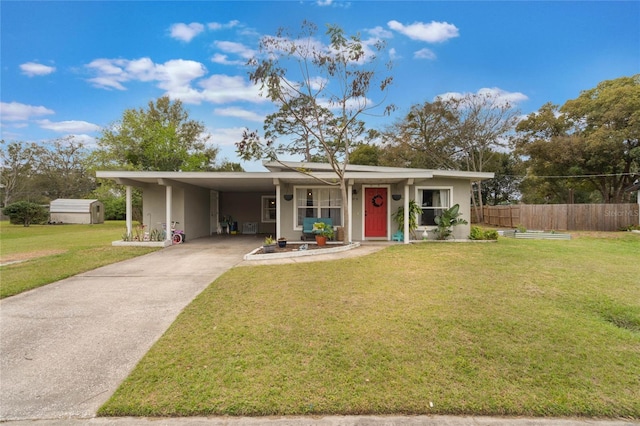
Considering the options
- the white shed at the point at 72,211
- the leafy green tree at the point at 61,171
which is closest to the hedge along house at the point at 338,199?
the white shed at the point at 72,211

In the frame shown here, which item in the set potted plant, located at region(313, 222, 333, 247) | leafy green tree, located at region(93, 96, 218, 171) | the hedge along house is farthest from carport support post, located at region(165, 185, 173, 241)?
leafy green tree, located at region(93, 96, 218, 171)

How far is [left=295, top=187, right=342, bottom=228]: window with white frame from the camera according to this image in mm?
11500

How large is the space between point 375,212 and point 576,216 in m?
13.5

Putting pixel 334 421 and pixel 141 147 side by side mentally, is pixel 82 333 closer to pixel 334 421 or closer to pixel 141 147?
pixel 334 421

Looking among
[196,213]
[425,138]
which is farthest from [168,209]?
[425,138]

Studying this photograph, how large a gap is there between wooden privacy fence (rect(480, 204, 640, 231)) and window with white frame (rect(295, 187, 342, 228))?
12949 millimetres

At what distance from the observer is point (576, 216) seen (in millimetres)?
17125

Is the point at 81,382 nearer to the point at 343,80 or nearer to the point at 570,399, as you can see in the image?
the point at 570,399

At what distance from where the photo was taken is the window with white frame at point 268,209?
15.8 meters

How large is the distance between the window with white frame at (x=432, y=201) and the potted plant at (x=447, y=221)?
0.19 m

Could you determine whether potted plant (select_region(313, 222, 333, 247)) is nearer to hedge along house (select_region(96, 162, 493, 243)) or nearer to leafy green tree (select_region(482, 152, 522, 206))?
hedge along house (select_region(96, 162, 493, 243))

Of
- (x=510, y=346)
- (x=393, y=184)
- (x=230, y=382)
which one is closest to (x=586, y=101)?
(x=393, y=184)

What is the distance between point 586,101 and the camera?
21094 mm

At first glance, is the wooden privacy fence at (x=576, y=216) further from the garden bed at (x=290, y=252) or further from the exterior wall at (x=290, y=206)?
the garden bed at (x=290, y=252)
